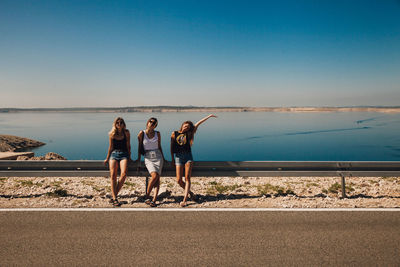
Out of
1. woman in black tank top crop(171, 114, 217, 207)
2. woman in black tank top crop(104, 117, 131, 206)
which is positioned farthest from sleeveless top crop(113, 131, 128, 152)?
woman in black tank top crop(171, 114, 217, 207)

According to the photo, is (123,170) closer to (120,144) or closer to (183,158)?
(120,144)

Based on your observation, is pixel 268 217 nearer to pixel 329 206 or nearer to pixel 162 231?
pixel 329 206

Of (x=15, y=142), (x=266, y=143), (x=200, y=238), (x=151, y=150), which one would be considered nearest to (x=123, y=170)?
(x=151, y=150)

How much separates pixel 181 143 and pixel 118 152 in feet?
4.27

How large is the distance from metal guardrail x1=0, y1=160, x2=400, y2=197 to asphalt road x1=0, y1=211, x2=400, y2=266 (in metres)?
1.15

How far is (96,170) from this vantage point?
5.84 metres

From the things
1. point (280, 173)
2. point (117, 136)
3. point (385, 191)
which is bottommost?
point (385, 191)

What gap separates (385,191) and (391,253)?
414cm

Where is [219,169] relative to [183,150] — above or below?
below

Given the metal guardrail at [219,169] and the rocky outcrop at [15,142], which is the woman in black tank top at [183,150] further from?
the rocky outcrop at [15,142]

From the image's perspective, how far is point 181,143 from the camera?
5535 millimetres

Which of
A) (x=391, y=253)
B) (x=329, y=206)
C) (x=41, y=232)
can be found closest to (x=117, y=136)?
(x=41, y=232)

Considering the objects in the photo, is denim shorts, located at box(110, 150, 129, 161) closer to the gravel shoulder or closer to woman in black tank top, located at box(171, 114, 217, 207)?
the gravel shoulder

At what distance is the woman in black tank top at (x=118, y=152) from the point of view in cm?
544
